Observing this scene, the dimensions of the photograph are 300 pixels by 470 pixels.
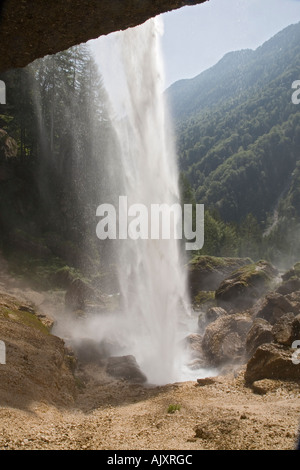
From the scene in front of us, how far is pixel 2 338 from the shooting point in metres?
10.2

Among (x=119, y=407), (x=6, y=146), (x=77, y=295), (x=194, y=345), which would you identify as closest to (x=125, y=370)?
(x=119, y=407)

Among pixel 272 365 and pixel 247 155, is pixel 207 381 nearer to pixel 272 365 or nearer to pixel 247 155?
pixel 272 365

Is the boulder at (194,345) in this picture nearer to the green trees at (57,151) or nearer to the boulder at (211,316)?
the boulder at (211,316)

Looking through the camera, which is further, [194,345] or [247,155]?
[247,155]

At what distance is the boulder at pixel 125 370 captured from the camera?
1145 cm

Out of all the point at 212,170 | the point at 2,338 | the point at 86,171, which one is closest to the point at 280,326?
the point at 2,338

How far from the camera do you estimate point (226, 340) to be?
42.8ft

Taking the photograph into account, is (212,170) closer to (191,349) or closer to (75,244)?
(75,244)

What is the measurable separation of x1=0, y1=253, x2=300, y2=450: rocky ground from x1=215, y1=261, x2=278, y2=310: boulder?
9.94 m

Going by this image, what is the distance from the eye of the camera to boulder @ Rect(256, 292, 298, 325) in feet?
47.9

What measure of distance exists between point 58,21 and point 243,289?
18.2m

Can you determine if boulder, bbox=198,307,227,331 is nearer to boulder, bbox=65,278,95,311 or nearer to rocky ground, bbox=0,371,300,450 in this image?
boulder, bbox=65,278,95,311

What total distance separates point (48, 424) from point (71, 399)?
2559mm

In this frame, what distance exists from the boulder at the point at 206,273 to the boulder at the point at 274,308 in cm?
1158
